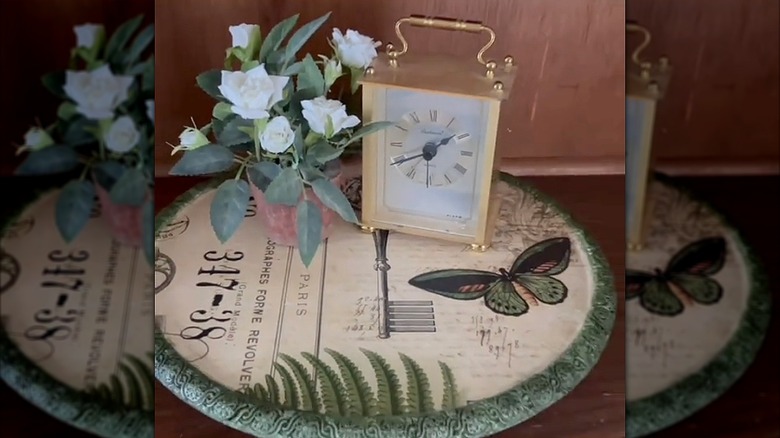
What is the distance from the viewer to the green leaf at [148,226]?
71 centimetres

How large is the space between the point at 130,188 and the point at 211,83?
14cm

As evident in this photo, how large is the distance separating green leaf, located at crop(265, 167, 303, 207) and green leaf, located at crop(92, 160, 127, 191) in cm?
15

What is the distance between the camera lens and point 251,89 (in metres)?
0.59

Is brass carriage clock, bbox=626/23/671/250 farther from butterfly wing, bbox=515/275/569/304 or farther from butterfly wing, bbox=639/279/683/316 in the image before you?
butterfly wing, bbox=515/275/569/304

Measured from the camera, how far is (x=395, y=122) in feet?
2.09

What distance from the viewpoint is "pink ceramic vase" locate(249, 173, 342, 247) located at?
0.66m

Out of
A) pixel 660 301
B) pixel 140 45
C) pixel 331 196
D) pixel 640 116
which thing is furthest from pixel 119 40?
pixel 660 301

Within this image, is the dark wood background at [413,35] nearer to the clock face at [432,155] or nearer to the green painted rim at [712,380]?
the clock face at [432,155]

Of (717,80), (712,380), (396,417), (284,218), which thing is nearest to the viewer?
(396,417)


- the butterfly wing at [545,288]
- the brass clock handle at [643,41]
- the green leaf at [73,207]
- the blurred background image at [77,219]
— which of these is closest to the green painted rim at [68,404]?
the blurred background image at [77,219]

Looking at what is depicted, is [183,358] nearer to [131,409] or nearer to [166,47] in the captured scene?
[131,409]

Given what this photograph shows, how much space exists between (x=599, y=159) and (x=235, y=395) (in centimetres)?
37

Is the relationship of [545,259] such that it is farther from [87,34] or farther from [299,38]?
[87,34]

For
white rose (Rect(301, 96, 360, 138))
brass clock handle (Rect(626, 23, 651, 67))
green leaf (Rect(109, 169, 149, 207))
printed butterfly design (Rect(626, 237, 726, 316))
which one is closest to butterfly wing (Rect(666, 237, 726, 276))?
printed butterfly design (Rect(626, 237, 726, 316))
